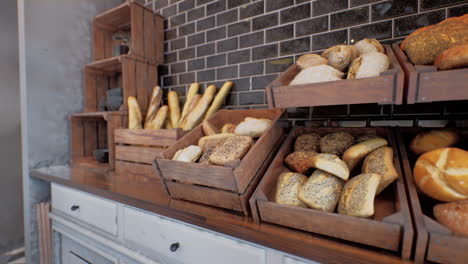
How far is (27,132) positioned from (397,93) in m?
2.17

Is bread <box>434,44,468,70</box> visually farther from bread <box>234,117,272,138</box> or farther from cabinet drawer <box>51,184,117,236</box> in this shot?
cabinet drawer <box>51,184,117,236</box>

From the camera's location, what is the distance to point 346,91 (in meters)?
0.71

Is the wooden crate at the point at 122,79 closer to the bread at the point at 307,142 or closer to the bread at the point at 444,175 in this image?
the bread at the point at 307,142

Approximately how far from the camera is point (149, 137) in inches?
52.9

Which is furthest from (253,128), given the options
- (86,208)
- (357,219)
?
(86,208)

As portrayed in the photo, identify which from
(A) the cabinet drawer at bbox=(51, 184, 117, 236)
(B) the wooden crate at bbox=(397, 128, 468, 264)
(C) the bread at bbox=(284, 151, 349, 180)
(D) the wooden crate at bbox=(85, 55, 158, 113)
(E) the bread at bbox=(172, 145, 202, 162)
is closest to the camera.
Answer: (B) the wooden crate at bbox=(397, 128, 468, 264)

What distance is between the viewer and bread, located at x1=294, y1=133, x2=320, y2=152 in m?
0.90

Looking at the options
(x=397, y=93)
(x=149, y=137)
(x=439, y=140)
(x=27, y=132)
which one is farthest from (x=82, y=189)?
(x=439, y=140)

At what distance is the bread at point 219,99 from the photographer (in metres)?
1.52

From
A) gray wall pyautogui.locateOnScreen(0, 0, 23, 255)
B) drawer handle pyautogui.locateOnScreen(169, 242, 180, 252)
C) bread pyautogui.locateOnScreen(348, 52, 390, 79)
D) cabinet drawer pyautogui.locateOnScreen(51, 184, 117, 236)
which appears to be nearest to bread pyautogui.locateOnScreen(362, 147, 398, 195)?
bread pyautogui.locateOnScreen(348, 52, 390, 79)

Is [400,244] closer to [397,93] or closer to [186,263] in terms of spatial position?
[397,93]

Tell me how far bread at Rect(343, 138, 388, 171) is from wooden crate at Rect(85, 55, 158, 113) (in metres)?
1.51

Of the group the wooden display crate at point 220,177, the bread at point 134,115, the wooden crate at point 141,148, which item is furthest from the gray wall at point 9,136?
the wooden display crate at point 220,177

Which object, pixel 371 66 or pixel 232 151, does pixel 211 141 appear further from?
pixel 371 66
